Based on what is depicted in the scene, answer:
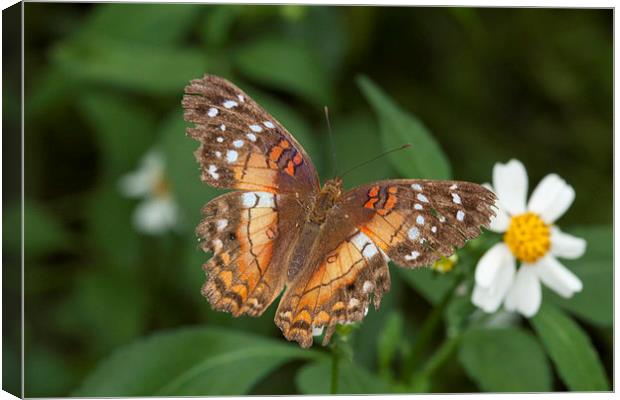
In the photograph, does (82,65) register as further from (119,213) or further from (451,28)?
(451,28)

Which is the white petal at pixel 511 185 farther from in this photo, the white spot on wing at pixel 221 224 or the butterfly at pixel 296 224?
the white spot on wing at pixel 221 224

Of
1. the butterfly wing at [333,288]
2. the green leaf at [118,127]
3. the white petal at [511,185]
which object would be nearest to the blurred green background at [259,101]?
the green leaf at [118,127]

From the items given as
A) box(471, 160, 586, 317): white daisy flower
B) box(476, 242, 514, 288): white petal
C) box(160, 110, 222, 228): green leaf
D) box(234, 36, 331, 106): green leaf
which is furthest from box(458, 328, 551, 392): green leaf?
box(234, 36, 331, 106): green leaf

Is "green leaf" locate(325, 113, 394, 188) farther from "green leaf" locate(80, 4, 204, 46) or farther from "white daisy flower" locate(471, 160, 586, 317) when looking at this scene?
"white daisy flower" locate(471, 160, 586, 317)

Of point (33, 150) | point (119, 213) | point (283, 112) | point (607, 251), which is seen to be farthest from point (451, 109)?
point (33, 150)

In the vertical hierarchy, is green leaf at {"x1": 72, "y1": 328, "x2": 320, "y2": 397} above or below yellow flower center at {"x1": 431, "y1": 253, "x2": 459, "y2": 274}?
below

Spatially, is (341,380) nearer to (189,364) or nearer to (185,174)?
(189,364)
